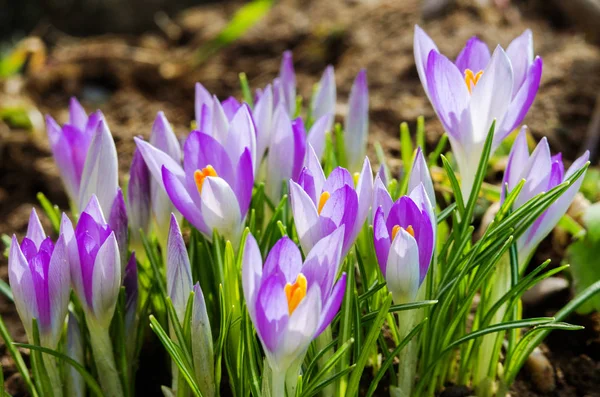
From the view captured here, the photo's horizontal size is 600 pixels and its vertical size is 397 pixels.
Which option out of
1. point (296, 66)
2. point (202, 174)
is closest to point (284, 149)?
point (202, 174)

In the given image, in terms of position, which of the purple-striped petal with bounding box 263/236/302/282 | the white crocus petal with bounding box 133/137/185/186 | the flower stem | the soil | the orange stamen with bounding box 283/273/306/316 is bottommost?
the flower stem

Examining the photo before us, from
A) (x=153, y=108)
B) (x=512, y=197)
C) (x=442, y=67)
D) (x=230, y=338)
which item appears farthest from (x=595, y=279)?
(x=153, y=108)

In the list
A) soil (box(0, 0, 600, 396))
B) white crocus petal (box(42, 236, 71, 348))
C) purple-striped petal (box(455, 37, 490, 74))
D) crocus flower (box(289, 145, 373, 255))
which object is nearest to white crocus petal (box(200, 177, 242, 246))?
crocus flower (box(289, 145, 373, 255))

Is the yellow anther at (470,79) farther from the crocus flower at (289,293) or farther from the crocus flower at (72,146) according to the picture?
the crocus flower at (72,146)

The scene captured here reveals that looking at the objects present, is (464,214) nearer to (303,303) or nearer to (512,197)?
(512,197)

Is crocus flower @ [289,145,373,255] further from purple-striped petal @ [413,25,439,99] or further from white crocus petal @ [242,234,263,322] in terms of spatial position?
purple-striped petal @ [413,25,439,99]

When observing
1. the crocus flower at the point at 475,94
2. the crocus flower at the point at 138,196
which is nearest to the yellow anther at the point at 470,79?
the crocus flower at the point at 475,94
